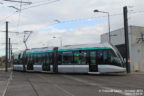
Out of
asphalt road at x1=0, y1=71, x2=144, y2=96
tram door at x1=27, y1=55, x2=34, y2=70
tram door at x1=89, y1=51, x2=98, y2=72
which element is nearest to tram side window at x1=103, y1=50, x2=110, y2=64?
tram door at x1=89, y1=51, x2=98, y2=72

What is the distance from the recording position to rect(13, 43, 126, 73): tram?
18562 millimetres

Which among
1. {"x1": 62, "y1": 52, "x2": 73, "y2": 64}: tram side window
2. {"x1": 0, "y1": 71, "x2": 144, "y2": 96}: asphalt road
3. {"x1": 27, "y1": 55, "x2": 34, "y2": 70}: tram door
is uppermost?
{"x1": 62, "y1": 52, "x2": 73, "y2": 64}: tram side window

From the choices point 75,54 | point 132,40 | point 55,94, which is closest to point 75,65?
point 75,54

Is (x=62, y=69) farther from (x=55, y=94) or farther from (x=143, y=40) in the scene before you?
(x=143, y=40)

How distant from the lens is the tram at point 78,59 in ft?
60.9

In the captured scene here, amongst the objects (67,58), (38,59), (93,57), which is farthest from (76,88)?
(38,59)

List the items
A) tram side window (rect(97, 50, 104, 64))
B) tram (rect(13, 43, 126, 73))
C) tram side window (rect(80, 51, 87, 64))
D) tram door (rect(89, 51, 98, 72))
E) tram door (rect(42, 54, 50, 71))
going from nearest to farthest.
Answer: tram (rect(13, 43, 126, 73)), tram side window (rect(97, 50, 104, 64)), tram door (rect(89, 51, 98, 72)), tram side window (rect(80, 51, 87, 64)), tram door (rect(42, 54, 50, 71))

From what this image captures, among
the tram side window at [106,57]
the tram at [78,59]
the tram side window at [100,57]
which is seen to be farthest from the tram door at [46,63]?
the tram side window at [106,57]

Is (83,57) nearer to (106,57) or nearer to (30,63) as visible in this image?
(106,57)

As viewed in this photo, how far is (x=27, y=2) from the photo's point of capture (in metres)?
13.4

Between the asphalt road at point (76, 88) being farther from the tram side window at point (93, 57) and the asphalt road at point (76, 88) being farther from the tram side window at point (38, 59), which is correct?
the tram side window at point (38, 59)

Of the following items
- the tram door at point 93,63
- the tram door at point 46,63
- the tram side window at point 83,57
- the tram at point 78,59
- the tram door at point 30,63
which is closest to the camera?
the tram at point 78,59

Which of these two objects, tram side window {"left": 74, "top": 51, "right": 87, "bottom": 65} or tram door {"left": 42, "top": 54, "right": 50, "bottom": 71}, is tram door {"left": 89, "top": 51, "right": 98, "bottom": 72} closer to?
tram side window {"left": 74, "top": 51, "right": 87, "bottom": 65}

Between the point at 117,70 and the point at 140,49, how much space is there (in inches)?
558
